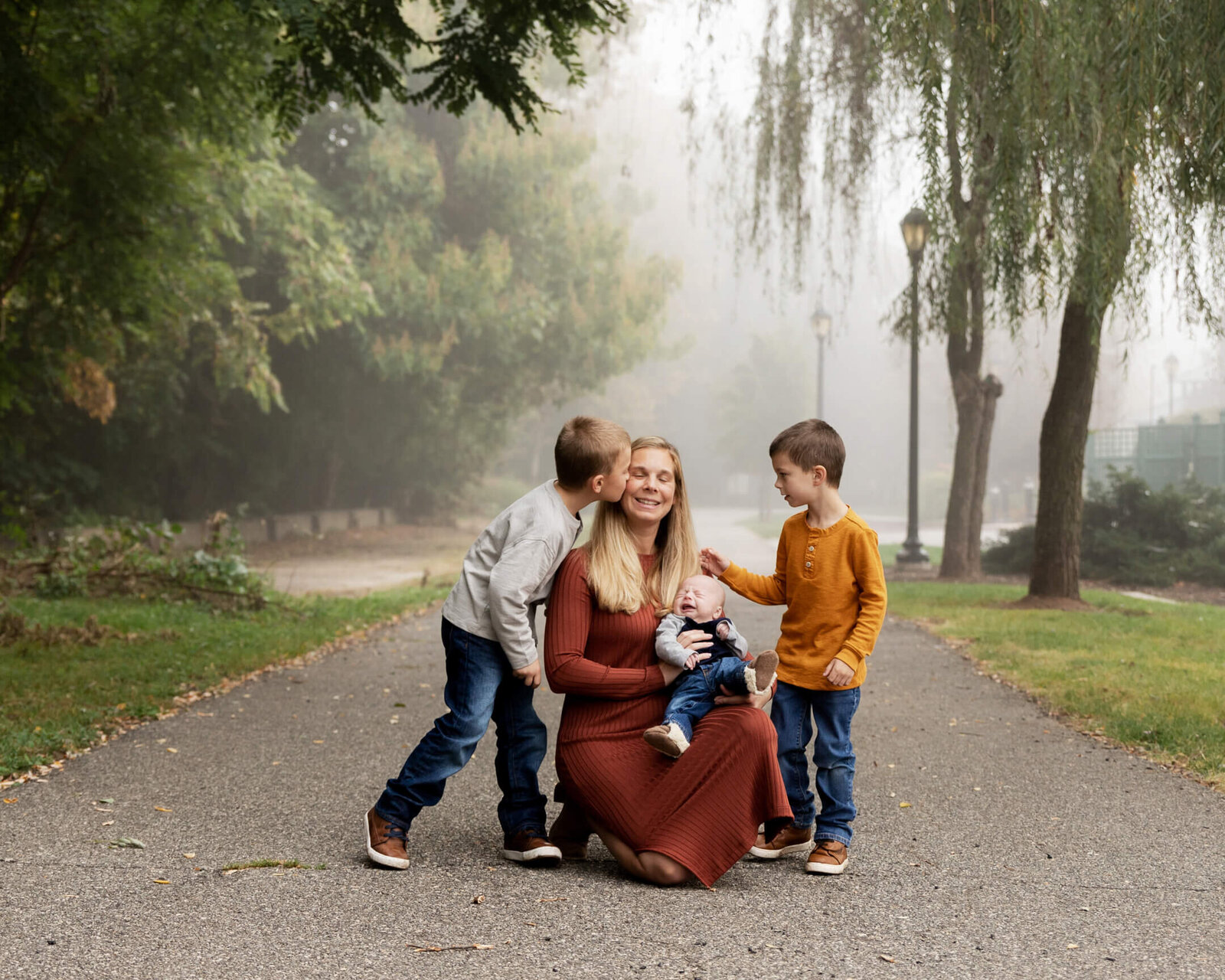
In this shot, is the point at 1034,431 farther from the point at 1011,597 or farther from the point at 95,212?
the point at 95,212

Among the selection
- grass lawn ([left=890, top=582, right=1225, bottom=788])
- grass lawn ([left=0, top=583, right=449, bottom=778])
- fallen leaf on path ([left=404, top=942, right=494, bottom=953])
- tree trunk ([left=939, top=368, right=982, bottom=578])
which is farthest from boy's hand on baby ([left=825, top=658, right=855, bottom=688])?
tree trunk ([left=939, top=368, right=982, bottom=578])

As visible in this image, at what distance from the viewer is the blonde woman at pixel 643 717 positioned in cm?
390

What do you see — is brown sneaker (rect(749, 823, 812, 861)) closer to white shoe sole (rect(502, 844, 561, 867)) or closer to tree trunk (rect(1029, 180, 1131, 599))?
white shoe sole (rect(502, 844, 561, 867))

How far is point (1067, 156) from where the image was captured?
7.75m

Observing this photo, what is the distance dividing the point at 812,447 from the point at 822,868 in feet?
4.88

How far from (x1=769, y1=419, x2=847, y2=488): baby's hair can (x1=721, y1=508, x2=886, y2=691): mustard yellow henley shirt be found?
19cm

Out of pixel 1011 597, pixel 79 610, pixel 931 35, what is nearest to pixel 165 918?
pixel 931 35

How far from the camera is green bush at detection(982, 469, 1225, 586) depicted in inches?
639

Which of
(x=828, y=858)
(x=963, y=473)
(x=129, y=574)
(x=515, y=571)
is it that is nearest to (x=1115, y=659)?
(x=828, y=858)

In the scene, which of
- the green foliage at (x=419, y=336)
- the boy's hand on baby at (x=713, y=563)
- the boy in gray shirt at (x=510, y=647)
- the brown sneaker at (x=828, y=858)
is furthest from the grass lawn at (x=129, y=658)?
the green foliage at (x=419, y=336)

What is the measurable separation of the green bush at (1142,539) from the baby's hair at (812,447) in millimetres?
13791

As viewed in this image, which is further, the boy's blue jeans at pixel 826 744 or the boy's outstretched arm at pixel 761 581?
the boy's outstretched arm at pixel 761 581

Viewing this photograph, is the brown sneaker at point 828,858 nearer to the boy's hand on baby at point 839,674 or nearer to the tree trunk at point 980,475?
the boy's hand on baby at point 839,674

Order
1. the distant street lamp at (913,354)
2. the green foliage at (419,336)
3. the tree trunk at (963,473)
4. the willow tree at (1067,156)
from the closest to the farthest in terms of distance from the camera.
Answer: the willow tree at (1067,156) → the distant street lamp at (913,354) → the tree trunk at (963,473) → the green foliage at (419,336)
